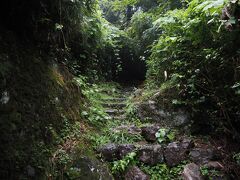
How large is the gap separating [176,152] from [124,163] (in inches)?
38.2

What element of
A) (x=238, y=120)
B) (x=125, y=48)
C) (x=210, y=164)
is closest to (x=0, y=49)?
(x=210, y=164)

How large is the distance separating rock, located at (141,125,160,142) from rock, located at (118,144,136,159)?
55 cm

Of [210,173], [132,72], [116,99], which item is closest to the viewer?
[210,173]

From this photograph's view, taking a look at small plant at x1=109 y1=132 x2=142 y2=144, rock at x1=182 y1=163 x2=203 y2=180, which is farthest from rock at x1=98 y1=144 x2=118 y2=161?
rock at x1=182 y1=163 x2=203 y2=180

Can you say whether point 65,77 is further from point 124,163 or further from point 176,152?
point 176,152

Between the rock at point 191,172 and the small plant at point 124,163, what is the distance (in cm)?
85

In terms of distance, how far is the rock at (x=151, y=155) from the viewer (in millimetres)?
4352

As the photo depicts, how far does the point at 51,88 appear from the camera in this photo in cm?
444

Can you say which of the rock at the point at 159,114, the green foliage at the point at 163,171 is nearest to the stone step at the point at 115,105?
the rock at the point at 159,114

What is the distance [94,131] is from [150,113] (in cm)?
142

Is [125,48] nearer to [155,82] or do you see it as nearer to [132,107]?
[155,82]

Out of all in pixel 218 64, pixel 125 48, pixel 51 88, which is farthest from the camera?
pixel 125 48

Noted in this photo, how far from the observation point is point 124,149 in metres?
4.45

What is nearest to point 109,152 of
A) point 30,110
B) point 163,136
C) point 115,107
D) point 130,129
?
point 130,129
